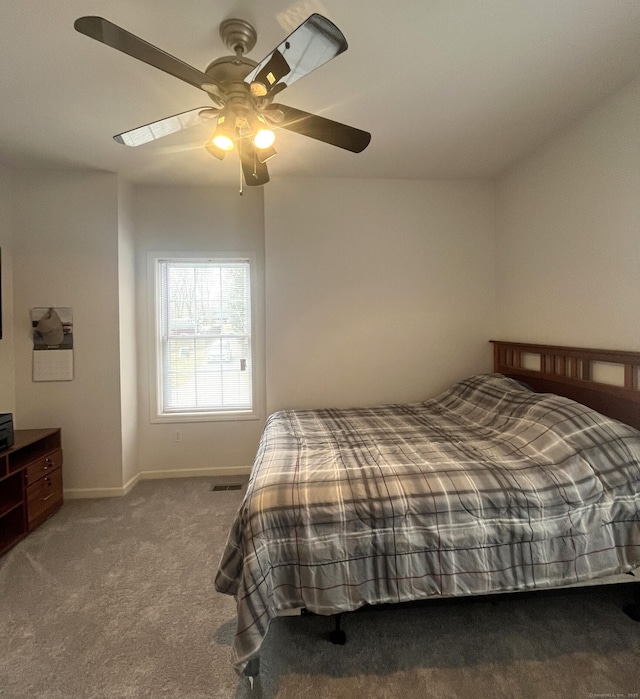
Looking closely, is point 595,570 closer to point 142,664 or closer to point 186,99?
point 142,664

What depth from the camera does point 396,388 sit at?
3.22 metres

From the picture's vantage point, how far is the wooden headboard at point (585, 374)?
6.10 ft

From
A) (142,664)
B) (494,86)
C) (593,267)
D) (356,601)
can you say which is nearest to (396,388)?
(593,267)

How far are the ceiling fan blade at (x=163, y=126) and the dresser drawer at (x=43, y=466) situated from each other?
7.39ft

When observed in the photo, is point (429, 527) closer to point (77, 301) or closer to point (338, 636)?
point (338, 636)

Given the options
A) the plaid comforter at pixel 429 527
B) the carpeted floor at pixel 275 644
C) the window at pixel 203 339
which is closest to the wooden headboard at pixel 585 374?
the plaid comforter at pixel 429 527

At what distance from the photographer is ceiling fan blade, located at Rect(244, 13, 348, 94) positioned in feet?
3.55

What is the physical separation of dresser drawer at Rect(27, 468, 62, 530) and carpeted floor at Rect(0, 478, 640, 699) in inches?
14.1

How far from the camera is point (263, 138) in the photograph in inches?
63.6

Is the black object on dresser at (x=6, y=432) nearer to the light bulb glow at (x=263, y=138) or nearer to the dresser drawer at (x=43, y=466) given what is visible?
the dresser drawer at (x=43, y=466)

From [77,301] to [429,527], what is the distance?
3106mm

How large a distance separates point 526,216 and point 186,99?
2.57 m

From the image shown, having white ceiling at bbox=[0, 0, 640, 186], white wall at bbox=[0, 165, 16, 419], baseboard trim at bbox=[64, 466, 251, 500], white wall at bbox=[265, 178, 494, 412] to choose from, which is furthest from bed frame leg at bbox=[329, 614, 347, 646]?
white wall at bbox=[0, 165, 16, 419]

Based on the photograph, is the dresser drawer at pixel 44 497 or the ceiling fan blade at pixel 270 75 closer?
the ceiling fan blade at pixel 270 75
